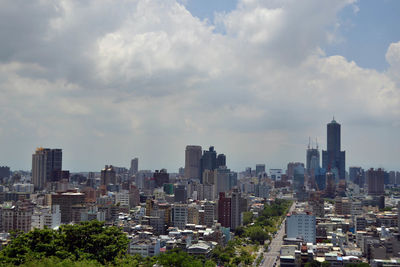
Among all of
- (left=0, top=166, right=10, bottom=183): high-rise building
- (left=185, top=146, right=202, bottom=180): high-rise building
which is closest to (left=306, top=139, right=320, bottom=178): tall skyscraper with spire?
(left=185, top=146, right=202, bottom=180): high-rise building

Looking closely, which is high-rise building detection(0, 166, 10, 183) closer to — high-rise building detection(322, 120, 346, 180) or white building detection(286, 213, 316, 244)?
high-rise building detection(322, 120, 346, 180)

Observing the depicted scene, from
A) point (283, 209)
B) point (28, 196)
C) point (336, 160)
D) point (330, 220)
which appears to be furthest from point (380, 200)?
point (336, 160)

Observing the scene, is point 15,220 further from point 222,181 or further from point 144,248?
point 222,181

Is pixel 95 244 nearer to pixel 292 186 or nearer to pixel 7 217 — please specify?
pixel 7 217

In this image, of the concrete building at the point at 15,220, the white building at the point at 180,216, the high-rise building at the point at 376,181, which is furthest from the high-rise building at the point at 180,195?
the high-rise building at the point at 376,181

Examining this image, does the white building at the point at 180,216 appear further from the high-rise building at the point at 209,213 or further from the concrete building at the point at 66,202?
the concrete building at the point at 66,202

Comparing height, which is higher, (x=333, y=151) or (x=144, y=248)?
(x=333, y=151)

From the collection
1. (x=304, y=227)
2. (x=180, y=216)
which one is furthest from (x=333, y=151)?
(x=304, y=227)
